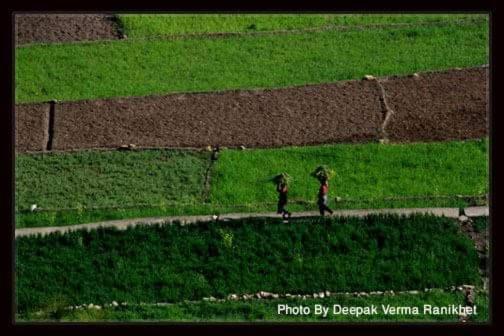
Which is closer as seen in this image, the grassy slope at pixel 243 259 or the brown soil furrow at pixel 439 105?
the grassy slope at pixel 243 259

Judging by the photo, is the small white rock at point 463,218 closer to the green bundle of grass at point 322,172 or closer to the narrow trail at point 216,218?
the narrow trail at point 216,218

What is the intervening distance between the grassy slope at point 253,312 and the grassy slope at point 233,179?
315 centimetres

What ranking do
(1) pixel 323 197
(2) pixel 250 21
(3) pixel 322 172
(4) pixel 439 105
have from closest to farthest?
(1) pixel 323 197 < (3) pixel 322 172 < (4) pixel 439 105 < (2) pixel 250 21

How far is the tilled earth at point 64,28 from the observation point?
33.8m

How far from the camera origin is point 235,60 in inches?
1262

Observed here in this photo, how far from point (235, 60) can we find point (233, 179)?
5.76 metres

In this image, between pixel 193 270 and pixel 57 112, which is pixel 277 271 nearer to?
pixel 193 270

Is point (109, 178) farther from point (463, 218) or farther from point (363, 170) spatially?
point (463, 218)

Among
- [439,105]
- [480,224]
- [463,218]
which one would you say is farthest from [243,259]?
[439,105]

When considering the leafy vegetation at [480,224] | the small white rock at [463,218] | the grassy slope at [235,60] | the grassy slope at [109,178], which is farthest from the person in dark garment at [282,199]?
the grassy slope at [235,60]

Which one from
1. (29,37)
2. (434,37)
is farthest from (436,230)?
(29,37)

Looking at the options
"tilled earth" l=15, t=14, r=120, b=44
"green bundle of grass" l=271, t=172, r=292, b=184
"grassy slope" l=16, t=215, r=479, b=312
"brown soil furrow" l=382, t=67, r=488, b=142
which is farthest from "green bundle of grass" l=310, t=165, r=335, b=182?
"tilled earth" l=15, t=14, r=120, b=44

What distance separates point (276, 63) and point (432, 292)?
34.0ft

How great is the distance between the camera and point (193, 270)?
79.3 ft
